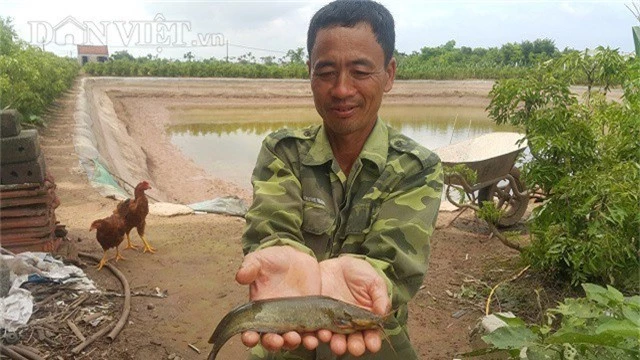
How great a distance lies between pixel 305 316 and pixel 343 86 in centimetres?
87

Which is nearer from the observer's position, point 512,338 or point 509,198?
point 512,338

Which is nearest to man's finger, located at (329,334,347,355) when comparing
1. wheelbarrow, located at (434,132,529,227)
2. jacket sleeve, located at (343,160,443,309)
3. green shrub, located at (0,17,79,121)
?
jacket sleeve, located at (343,160,443,309)

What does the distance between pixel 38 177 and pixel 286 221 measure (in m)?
4.75

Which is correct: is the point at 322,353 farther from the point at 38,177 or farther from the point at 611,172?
the point at 38,177

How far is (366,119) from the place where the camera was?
206 centimetres

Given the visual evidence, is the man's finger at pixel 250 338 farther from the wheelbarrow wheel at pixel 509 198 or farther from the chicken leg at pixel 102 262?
the wheelbarrow wheel at pixel 509 198

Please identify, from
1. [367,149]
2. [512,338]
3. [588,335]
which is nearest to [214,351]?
[367,149]

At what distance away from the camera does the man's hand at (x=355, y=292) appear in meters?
1.66

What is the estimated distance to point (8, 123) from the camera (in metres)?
5.48

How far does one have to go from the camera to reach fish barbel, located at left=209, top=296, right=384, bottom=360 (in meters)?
1.70

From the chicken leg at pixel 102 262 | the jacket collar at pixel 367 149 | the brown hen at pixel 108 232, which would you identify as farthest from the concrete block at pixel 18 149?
the jacket collar at pixel 367 149

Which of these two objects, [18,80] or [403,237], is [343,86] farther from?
[18,80]

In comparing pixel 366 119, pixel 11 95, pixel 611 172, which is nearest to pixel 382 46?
pixel 366 119

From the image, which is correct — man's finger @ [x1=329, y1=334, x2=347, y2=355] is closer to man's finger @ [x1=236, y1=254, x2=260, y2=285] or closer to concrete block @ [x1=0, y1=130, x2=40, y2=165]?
man's finger @ [x1=236, y1=254, x2=260, y2=285]
